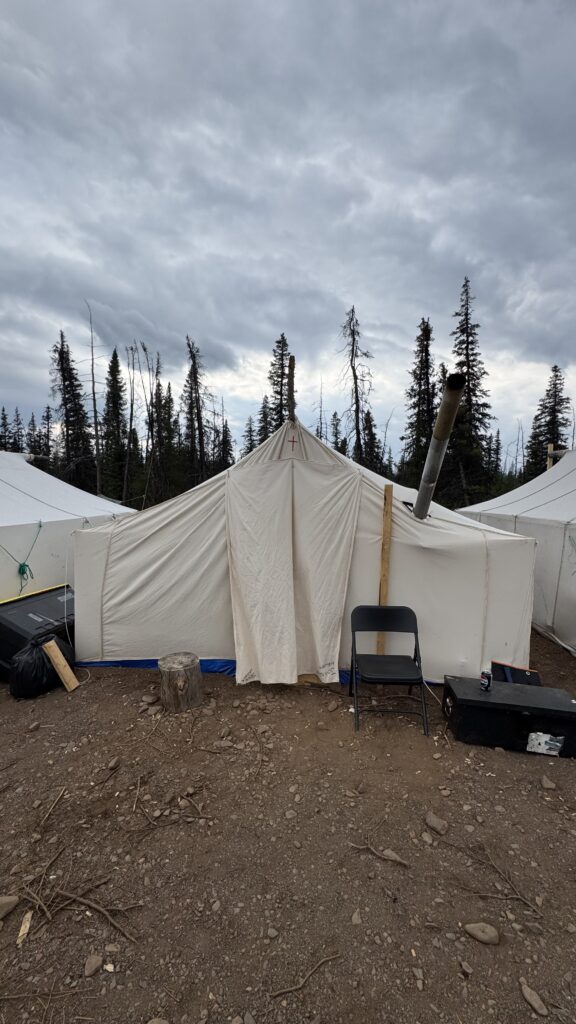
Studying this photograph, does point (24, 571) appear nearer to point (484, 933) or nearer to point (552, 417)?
point (484, 933)

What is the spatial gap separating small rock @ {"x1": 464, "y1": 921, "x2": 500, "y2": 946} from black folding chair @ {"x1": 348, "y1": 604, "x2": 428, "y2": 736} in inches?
58.0

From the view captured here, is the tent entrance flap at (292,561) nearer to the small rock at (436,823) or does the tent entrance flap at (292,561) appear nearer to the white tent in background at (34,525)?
the small rock at (436,823)

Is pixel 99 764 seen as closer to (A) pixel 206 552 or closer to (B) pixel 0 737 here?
(B) pixel 0 737

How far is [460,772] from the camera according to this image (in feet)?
9.46

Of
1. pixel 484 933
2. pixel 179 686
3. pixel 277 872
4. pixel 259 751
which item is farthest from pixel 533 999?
pixel 179 686

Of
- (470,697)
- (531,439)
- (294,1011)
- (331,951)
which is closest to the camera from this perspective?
(294,1011)

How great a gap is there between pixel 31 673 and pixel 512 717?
15.1 feet

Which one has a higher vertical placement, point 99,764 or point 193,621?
point 193,621

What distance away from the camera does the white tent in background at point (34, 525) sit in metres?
5.73

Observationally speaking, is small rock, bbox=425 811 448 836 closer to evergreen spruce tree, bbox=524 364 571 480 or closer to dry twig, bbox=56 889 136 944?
dry twig, bbox=56 889 136 944

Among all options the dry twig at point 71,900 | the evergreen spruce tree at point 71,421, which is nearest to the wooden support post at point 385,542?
the dry twig at point 71,900

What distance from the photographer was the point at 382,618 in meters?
3.92

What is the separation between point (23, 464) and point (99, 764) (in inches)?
305

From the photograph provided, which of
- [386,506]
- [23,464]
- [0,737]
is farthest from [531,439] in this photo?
[0,737]
